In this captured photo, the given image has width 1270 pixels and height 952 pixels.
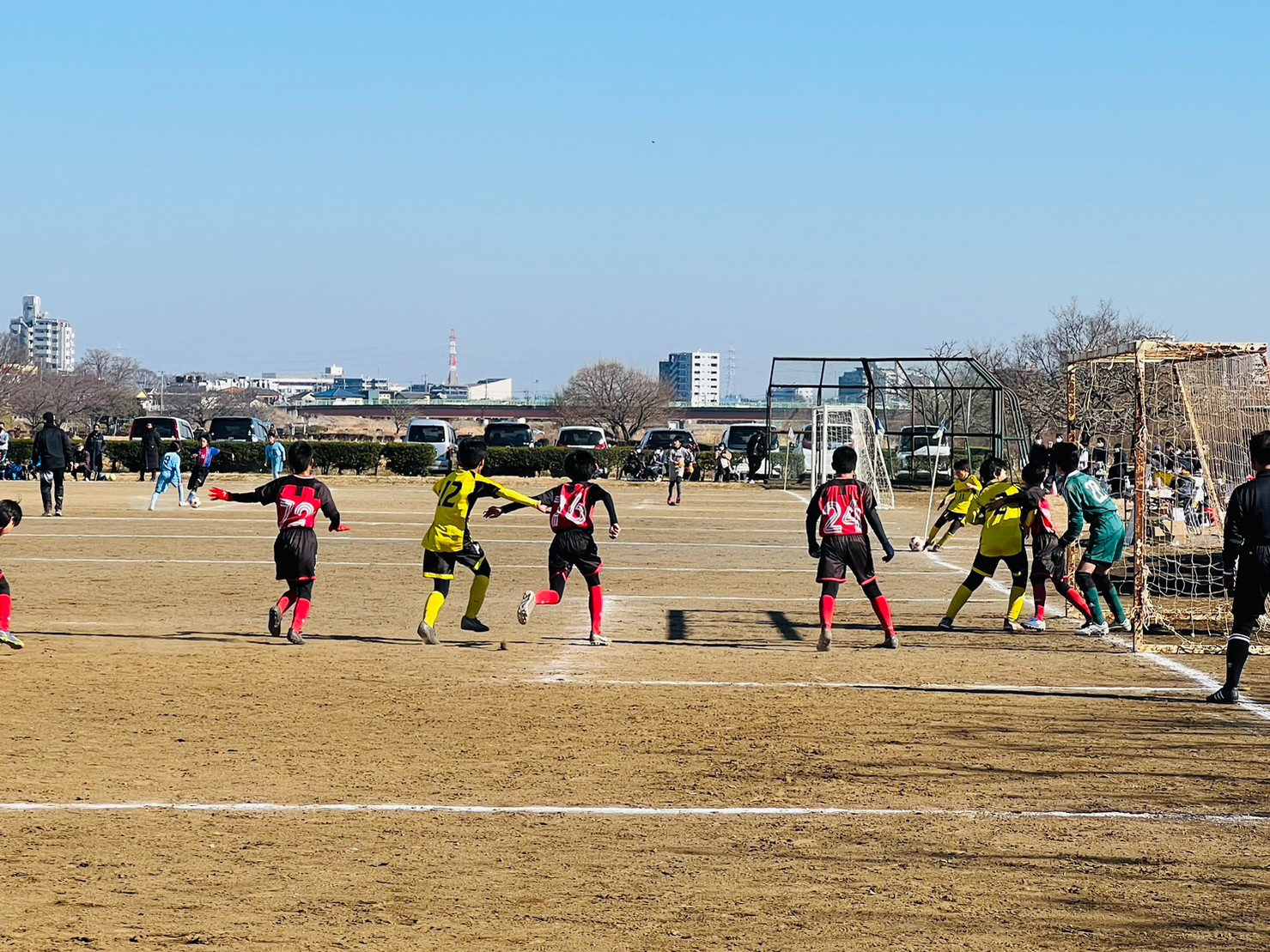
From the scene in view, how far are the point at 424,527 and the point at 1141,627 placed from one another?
50.7ft

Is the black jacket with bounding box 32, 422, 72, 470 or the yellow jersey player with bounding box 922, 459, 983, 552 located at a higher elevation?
the black jacket with bounding box 32, 422, 72, 470

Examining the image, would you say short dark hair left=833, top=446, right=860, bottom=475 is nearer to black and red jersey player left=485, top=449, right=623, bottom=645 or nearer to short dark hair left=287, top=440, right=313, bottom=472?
black and red jersey player left=485, top=449, right=623, bottom=645

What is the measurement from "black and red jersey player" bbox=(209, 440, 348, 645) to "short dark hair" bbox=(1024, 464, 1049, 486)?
6.33 meters

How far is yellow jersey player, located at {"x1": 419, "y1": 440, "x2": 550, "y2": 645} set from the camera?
1180cm

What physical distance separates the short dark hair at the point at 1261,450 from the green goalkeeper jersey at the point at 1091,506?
9.43 feet

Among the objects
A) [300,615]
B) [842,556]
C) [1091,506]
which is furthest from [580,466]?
[1091,506]

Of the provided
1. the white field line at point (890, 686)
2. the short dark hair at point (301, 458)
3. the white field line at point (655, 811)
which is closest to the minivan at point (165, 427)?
the short dark hair at point (301, 458)

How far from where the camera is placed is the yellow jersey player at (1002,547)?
43.7 ft

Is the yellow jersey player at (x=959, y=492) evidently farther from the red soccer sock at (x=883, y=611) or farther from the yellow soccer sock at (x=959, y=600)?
the red soccer sock at (x=883, y=611)

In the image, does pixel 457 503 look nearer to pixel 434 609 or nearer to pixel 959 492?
pixel 434 609

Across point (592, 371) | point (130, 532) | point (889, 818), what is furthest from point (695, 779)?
point (592, 371)

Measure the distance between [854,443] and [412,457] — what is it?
17.4 meters

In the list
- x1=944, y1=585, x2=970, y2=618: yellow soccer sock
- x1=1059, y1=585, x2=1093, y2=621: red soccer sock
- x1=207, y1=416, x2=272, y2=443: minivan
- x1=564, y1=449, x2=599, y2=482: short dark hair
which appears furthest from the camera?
x1=207, y1=416, x2=272, y2=443: minivan

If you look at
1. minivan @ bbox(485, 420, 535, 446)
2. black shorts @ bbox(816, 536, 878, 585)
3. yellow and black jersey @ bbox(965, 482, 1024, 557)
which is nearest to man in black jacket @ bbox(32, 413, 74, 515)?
yellow and black jersey @ bbox(965, 482, 1024, 557)
